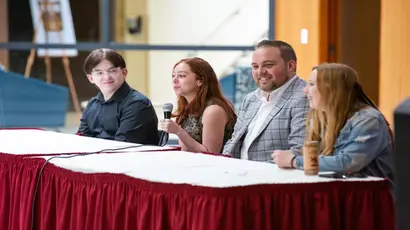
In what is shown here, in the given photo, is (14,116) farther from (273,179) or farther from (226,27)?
(273,179)

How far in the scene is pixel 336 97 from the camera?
3438 millimetres

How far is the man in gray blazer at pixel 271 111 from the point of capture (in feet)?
13.6

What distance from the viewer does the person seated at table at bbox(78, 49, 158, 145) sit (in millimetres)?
5031

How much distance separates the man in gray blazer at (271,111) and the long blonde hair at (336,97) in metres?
0.56

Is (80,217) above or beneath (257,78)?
beneath

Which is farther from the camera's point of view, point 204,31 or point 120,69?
point 204,31

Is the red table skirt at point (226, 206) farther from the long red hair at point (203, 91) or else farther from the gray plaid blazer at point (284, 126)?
the long red hair at point (203, 91)

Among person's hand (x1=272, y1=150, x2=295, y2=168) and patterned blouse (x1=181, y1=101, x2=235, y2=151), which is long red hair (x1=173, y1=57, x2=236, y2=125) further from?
person's hand (x1=272, y1=150, x2=295, y2=168)

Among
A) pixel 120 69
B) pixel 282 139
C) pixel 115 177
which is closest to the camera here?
pixel 115 177

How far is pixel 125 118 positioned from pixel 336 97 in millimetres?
1904

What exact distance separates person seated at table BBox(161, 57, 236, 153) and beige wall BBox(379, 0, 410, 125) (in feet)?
8.57

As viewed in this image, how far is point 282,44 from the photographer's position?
4328 millimetres

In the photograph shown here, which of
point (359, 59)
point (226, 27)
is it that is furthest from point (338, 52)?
point (226, 27)

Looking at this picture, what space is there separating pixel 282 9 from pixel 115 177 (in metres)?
5.57
